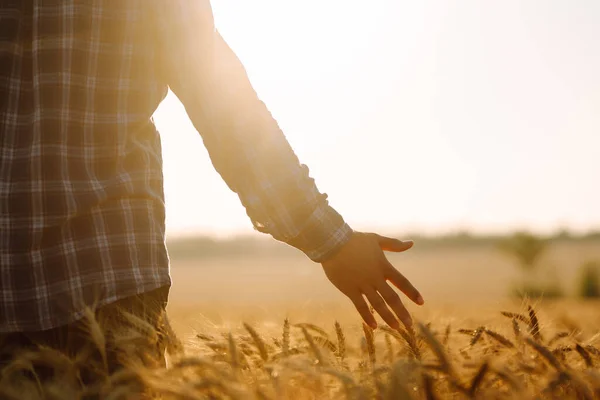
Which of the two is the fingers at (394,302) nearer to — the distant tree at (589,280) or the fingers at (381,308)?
the fingers at (381,308)

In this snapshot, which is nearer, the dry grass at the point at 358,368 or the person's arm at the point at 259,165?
the dry grass at the point at 358,368

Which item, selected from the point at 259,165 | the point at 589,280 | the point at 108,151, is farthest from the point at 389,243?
the point at 589,280

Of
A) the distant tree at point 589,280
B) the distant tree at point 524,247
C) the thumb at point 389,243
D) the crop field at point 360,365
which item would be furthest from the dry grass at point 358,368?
the distant tree at point 524,247

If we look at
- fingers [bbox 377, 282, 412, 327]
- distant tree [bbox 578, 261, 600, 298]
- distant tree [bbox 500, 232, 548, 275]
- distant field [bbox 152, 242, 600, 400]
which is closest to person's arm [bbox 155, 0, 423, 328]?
fingers [bbox 377, 282, 412, 327]

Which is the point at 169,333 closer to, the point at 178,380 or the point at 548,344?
the point at 178,380

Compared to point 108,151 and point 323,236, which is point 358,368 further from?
point 108,151

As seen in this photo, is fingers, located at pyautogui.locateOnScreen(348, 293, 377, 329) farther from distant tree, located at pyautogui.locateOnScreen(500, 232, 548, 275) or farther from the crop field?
distant tree, located at pyautogui.locateOnScreen(500, 232, 548, 275)

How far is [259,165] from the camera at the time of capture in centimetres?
188

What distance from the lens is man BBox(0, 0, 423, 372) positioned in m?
1.75

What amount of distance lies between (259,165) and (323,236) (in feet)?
0.88

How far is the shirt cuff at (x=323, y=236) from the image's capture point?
6.03ft

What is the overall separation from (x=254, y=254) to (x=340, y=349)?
69.1 metres

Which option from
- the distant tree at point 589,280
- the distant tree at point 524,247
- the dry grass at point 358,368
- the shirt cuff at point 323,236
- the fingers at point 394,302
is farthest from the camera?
the distant tree at point 524,247

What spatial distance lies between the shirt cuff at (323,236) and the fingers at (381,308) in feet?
0.51
